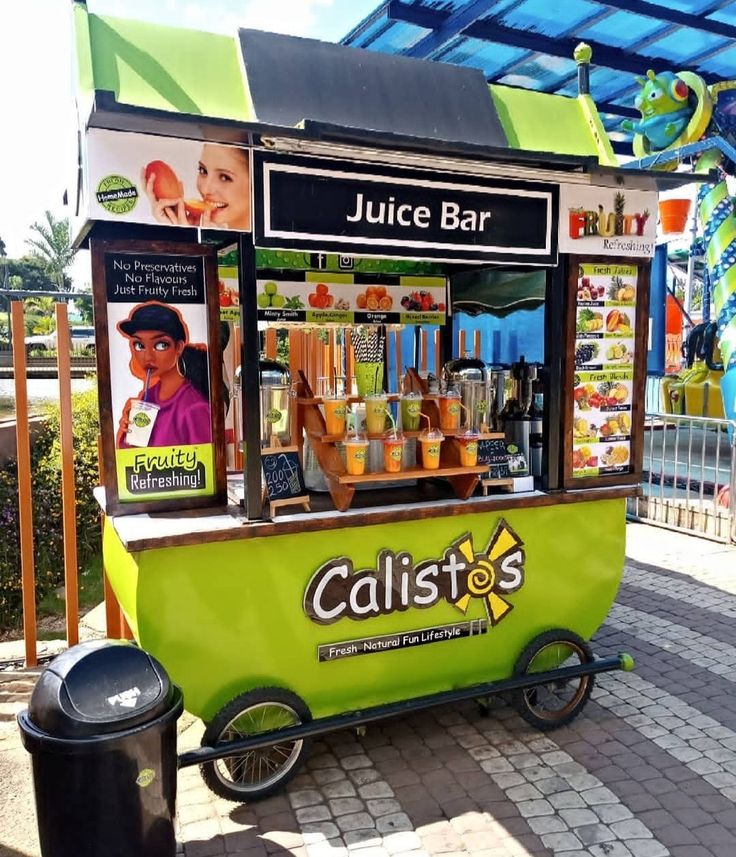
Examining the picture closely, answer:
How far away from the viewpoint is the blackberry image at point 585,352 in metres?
4.16

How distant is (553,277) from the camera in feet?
13.3

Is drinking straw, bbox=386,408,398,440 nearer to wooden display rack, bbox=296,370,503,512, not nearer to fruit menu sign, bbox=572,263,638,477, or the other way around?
wooden display rack, bbox=296,370,503,512

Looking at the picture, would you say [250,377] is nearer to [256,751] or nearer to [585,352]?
[256,751]

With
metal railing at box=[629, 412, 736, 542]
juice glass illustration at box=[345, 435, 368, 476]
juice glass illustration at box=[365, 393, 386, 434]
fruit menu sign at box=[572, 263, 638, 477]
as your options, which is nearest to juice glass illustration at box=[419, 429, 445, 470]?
juice glass illustration at box=[365, 393, 386, 434]

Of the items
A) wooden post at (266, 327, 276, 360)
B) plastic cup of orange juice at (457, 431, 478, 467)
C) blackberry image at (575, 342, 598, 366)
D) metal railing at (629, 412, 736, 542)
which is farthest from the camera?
metal railing at (629, 412, 736, 542)

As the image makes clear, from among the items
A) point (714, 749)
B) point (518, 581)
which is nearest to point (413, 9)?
point (518, 581)

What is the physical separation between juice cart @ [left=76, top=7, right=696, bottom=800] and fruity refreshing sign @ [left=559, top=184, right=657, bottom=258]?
0.02 m

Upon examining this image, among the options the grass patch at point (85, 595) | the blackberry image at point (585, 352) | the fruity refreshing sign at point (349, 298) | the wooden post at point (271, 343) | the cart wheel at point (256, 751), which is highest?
the fruity refreshing sign at point (349, 298)

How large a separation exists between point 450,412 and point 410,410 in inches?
9.0

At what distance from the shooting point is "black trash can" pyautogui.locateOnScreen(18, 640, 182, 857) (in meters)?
2.43

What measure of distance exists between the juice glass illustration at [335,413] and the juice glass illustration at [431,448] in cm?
45

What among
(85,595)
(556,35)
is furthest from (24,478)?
(556,35)

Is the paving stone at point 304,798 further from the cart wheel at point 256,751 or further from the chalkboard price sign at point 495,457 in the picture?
the chalkboard price sign at point 495,457

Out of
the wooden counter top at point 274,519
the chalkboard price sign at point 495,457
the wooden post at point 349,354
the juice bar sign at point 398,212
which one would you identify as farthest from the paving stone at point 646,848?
the wooden post at point 349,354
